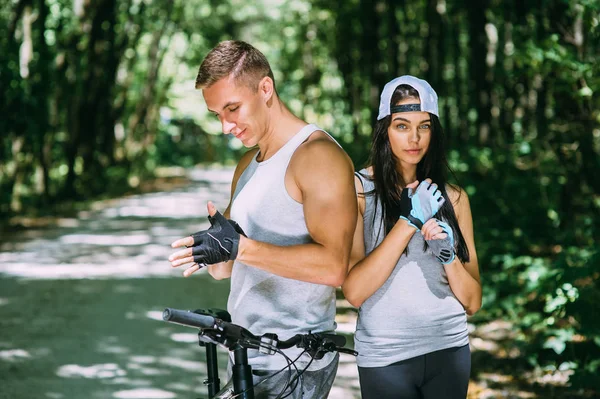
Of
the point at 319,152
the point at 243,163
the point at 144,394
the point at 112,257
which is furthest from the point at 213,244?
the point at 112,257

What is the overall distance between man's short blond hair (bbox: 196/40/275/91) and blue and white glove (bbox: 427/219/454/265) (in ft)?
2.80

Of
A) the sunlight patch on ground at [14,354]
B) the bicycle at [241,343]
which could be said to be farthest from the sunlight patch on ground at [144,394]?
the bicycle at [241,343]

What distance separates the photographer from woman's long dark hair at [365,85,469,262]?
335 cm

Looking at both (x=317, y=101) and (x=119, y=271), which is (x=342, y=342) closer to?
(x=119, y=271)

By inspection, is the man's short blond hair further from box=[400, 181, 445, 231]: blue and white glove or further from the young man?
box=[400, 181, 445, 231]: blue and white glove

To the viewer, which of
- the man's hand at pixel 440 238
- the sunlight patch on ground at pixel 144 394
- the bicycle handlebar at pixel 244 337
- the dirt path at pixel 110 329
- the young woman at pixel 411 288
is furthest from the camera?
the dirt path at pixel 110 329

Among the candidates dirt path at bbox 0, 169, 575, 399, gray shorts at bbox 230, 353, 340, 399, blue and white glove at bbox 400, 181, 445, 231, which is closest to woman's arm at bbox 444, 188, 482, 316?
blue and white glove at bbox 400, 181, 445, 231

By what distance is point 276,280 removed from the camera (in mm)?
2971

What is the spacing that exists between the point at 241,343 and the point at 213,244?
33 cm

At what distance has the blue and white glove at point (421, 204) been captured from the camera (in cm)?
311

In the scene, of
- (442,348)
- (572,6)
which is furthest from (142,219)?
(442,348)

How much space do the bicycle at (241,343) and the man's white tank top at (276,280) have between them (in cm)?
9

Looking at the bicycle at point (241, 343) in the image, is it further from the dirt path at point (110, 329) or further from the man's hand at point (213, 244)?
the dirt path at point (110, 329)

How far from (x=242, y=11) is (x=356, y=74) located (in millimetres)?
9300
